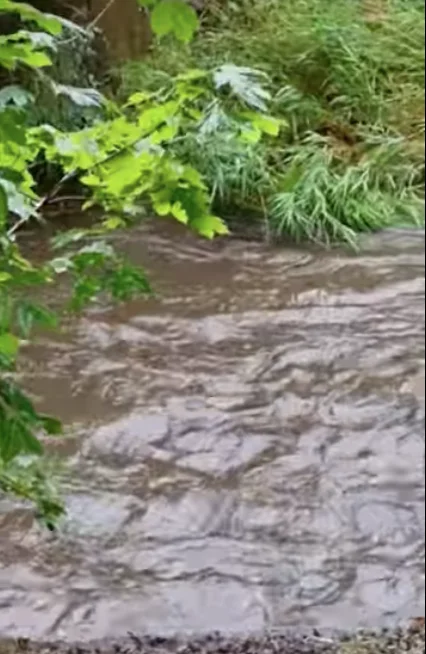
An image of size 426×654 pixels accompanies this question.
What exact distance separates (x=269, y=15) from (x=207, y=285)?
725 mm

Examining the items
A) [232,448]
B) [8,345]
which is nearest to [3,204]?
[8,345]

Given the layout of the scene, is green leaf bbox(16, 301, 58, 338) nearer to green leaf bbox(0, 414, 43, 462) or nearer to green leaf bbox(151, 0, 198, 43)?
green leaf bbox(0, 414, 43, 462)

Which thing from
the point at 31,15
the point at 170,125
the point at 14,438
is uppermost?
the point at 31,15

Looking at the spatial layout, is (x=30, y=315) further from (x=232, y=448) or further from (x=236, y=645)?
(x=232, y=448)

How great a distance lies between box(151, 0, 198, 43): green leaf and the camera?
52cm

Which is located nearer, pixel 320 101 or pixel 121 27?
pixel 121 27

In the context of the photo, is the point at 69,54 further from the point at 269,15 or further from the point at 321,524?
the point at 321,524

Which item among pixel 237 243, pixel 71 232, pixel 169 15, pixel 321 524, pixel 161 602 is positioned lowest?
pixel 161 602

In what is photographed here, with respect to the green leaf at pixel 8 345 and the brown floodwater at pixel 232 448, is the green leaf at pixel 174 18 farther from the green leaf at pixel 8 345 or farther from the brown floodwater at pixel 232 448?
the brown floodwater at pixel 232 448

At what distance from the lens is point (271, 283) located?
1507 millimetres

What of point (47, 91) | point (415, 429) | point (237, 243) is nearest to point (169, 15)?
point (47, 91)

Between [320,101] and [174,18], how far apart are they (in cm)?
41

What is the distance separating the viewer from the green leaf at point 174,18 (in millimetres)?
523

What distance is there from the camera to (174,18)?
527 mm
